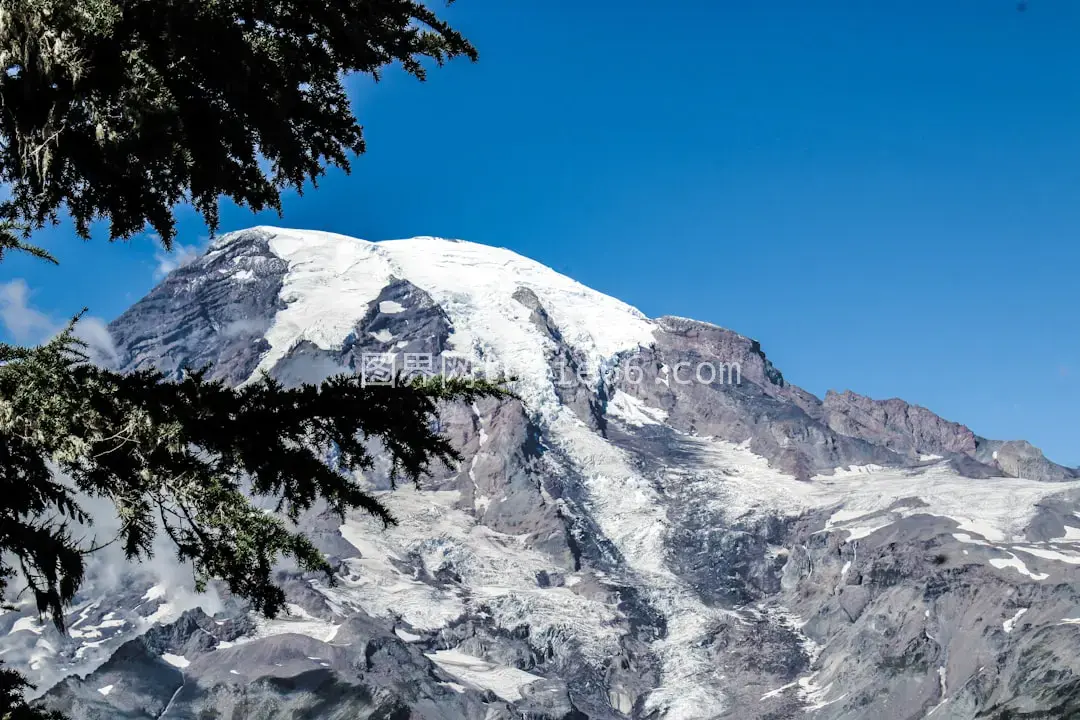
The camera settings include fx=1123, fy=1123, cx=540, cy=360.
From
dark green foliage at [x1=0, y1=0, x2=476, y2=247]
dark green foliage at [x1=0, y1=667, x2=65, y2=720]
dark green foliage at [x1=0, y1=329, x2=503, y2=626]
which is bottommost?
dark green foliage at [x1=0, y1=667, x2=65, y2=720]

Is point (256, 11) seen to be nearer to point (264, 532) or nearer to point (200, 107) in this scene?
point (200, 107)

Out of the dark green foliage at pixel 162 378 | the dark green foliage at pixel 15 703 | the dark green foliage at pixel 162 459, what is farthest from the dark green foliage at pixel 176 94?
the dark green foliage at pixel 15 703

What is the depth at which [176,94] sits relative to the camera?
8883mm

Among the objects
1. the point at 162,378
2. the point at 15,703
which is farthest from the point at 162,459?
the point at 15,703

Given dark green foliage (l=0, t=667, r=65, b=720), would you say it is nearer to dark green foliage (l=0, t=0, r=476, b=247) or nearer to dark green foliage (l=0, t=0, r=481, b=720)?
dark green foliage (l=0, t=0, r=481, b=720)

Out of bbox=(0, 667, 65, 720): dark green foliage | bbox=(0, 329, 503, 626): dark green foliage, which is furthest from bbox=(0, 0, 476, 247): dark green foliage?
bbox=(0, 667, 65, 720): dark green foliage

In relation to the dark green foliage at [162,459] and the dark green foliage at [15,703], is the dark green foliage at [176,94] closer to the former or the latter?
the dark green foliage at [162,459]

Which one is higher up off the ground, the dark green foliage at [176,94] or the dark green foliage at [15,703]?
the dark green foliage at [176,94]

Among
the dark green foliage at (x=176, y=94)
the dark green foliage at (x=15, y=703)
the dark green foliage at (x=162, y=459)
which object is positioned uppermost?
the dark green foliage at (x=176, y=94)

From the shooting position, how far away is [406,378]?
8914mm

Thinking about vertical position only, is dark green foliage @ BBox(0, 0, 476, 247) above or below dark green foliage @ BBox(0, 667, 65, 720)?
above

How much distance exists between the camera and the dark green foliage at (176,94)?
7953mm

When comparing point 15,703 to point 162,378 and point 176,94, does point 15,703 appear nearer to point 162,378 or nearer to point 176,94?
point 162,378

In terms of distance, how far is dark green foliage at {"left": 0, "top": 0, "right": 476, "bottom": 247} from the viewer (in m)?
7.95
